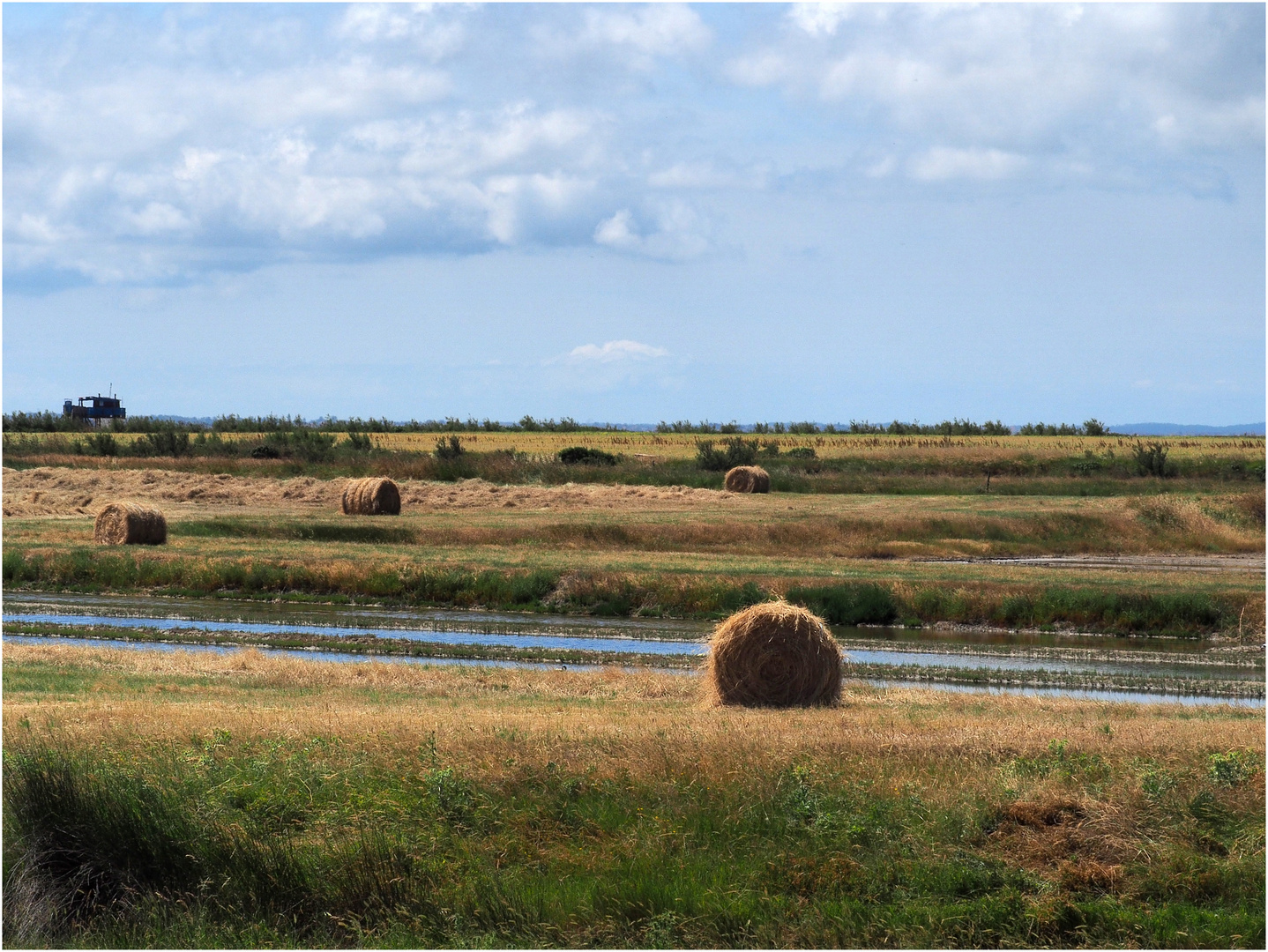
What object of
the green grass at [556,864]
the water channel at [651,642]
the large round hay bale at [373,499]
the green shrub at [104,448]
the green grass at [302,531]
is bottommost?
the water channel at [651,642]

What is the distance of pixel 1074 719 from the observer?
53.2ft

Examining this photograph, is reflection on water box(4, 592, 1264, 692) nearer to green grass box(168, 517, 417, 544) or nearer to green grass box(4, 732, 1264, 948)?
green grass box(168, 517, 417, 544)

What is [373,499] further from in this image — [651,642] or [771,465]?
[771,465]

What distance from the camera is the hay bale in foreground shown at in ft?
192

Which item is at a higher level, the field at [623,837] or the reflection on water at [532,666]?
the field at [623,837]

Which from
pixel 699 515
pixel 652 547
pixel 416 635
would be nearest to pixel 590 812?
pixel 416 635

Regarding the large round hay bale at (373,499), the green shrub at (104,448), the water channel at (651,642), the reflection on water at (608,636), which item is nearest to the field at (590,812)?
the water channel at (651,642)

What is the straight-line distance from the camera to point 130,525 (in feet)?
129

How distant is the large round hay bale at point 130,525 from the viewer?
3931 cm

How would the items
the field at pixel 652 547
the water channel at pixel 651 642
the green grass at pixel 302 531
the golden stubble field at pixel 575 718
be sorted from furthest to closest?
the green grass at pixel 302 531 → the field at pixel 652 547 → the water channel at pixel 651 642 → the golden stubble field at pixel 575 718

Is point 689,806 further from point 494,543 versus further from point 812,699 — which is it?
point 494,543

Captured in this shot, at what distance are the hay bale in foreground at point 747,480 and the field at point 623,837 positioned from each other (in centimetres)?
4512

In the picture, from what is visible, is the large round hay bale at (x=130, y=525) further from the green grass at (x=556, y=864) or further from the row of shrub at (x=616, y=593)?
the green grass at (x=556, y=864)

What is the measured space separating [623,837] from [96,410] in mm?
125639
